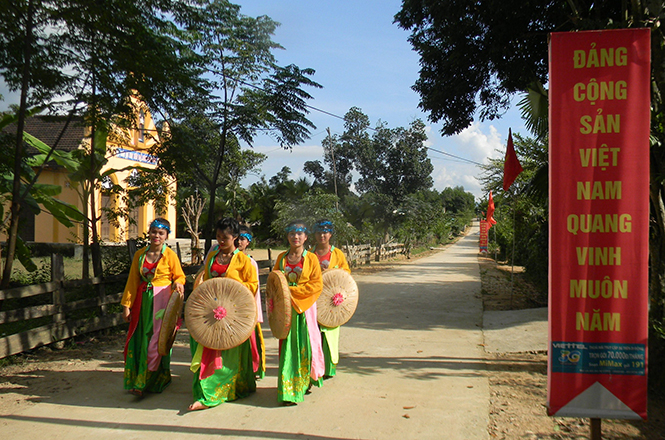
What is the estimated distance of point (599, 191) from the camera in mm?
3285

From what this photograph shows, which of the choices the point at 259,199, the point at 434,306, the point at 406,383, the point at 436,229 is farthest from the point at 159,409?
the point at 436,229

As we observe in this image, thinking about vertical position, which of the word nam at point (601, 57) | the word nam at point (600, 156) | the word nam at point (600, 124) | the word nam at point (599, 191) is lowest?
the word nam at point (599, 191)

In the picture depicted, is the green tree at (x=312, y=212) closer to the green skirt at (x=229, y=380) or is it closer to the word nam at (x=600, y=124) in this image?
the green skirt at (x=229, y=380)

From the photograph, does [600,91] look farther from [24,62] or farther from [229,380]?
[24,62]

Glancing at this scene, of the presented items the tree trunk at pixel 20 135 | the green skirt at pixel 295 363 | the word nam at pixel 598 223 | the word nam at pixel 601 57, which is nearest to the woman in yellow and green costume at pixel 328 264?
the green skirt at pixel 295 363

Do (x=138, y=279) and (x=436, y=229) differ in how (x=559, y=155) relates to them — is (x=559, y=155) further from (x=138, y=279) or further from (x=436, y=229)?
(x=436, y=229)

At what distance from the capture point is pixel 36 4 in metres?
6.76

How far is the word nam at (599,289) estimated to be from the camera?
3262 mm

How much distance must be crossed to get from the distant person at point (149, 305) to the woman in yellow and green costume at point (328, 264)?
5.03 feet

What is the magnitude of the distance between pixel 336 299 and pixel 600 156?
3144 millimetres

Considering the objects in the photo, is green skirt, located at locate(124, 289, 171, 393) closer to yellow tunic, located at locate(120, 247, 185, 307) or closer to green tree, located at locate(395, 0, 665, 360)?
yellow tunic, located at locate(120, 247, 185, 307)

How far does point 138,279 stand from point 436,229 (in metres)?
35.7

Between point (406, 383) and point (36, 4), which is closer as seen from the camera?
point (406, 383)

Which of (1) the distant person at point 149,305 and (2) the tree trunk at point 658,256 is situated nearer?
(2) the tree trunk at point 658,256
